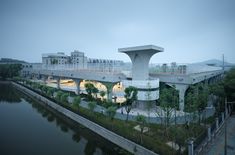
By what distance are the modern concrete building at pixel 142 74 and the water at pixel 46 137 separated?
10.9m

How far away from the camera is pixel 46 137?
18.2m

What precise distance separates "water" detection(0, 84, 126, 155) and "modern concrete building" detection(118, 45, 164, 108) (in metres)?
10.9

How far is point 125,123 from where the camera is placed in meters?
19.4

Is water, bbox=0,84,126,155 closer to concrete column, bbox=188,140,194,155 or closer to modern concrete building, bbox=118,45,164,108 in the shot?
concrete column, bbox=188,140,194,155

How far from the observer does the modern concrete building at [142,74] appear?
84.2 ft

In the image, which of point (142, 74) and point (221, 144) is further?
point (142, 74)

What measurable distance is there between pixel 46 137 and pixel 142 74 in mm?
17946

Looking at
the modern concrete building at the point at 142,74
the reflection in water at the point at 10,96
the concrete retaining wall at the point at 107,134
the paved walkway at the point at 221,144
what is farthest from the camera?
the reflection in water at the point at 10,96

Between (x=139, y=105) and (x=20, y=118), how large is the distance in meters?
19.4

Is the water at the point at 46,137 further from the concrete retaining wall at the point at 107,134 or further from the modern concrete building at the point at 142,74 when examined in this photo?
the modern concrete building at the point at 142,74

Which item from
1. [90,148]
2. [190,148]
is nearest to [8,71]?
[90,148]

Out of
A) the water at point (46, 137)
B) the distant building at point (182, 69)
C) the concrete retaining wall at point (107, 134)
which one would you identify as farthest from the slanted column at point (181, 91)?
the water at point (46, 137)

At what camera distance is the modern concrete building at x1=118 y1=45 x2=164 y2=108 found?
25672 mm

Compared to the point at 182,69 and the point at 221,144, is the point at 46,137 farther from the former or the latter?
the point at 182,69
